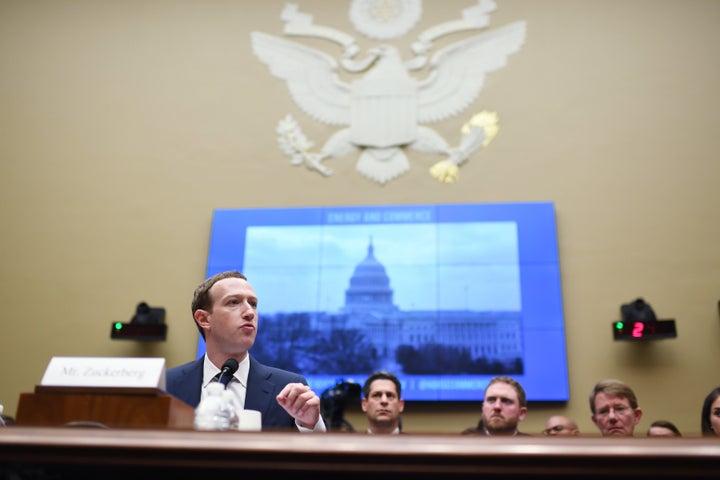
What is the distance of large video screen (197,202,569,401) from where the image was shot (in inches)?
207

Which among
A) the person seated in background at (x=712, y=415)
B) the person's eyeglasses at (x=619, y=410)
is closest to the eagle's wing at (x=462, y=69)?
the person's eyeglasses at (x=619, y=410)

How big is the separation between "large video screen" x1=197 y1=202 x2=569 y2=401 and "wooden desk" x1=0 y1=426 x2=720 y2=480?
4.28 m

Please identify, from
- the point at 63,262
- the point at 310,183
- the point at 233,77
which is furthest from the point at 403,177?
the point at 63,262

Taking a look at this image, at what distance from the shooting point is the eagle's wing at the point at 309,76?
6.30 meters

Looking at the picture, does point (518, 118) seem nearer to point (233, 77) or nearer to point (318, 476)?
point (233, 77)

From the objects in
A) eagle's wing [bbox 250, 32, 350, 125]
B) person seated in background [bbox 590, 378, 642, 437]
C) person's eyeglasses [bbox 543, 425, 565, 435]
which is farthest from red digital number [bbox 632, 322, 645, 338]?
eagle's wing [bbox 250, 32, 350, 125]

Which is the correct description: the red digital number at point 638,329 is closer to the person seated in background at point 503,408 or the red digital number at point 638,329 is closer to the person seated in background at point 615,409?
the person seated in background at point 615,409

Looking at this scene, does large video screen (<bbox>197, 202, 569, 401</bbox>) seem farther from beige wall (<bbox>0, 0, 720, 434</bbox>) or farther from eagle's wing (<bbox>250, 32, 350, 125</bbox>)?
eagle's wing (<bbox>250, 32, 350, 125</bbox>)

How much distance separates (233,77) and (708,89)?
4305 millimetres

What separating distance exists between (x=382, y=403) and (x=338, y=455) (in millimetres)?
3111

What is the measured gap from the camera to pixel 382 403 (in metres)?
3.98

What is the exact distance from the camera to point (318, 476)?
99cm

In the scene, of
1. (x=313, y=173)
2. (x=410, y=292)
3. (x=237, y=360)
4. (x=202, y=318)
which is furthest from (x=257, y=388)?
(x=313, y=173)

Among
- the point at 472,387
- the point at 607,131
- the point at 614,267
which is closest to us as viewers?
the point at 472,387
